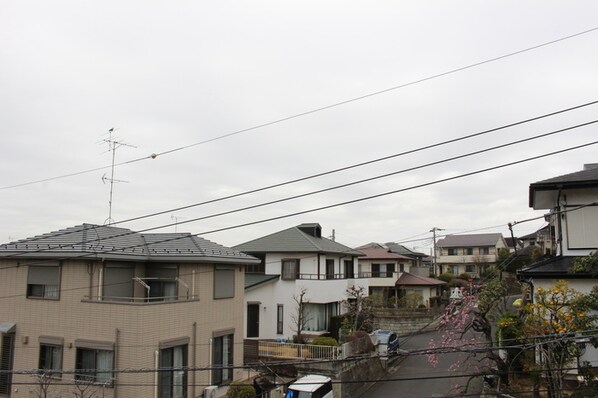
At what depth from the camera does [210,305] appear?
16.8 m

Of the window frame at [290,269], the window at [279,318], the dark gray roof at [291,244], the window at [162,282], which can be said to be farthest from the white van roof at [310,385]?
the dark gray roof at [291,244]

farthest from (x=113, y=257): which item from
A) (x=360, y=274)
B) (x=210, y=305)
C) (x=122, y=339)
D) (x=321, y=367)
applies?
(x=360, y=274)

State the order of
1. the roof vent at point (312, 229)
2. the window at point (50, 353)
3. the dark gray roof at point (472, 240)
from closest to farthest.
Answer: the window at point (50, 353) < the roof vent at point (312, 229) < the dark gray roof at point (472, 240)

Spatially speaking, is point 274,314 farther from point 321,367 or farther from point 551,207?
point 551,207

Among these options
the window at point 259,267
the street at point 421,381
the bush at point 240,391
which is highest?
the window at point 259,267

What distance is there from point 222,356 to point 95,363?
4.92 metres

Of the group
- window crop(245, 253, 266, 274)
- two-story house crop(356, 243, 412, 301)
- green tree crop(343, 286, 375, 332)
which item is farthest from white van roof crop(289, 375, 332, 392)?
two-story house crop(356, 243, 412, 301)

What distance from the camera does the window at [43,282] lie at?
50.0ft

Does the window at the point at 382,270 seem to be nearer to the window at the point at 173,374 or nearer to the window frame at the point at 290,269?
the window frame at the point at 290,269

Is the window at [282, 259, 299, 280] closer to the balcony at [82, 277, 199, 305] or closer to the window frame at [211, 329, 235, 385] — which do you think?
the window frame at [211, 329, 235, 385]

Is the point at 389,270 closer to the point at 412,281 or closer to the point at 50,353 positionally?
the point at 412,281

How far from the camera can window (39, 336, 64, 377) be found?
14625 mm

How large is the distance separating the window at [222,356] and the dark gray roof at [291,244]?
1031cm

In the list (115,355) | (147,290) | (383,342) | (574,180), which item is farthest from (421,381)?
(115,355)
